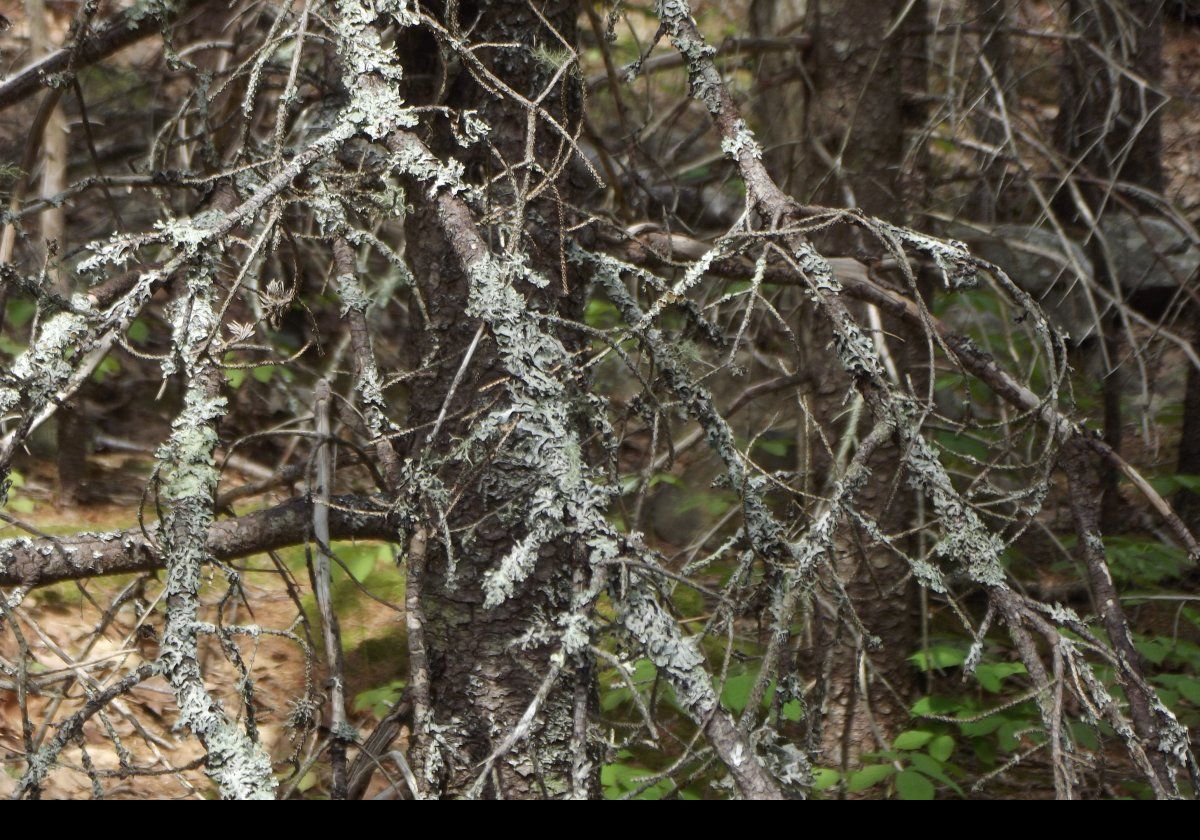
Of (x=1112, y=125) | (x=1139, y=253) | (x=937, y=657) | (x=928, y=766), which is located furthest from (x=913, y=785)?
(x=1139, y=253)

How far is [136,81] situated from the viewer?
523 centimetres

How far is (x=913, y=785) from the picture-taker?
9.62 feet

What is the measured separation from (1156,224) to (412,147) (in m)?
6.72

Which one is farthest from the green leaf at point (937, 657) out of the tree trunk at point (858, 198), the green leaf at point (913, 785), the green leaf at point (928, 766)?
the green leaf at point (913, 785)

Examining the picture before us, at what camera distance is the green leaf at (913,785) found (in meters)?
2.91

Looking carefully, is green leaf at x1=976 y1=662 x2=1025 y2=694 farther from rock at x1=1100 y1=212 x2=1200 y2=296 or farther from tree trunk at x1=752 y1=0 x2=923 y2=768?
rock at x1=1100 y1=212 x2=1200 y2=296

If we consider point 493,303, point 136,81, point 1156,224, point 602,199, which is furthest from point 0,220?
point 1156,224

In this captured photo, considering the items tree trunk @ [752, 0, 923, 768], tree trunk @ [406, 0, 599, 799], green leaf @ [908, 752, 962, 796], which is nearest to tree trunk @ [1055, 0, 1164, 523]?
tree trunk @ [752, 0, 923, 768]

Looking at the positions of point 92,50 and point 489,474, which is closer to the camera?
point 489,474

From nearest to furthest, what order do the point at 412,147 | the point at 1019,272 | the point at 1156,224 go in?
1. the point at 412,147
2. the point at 1019,272
3. the point at 1156,224

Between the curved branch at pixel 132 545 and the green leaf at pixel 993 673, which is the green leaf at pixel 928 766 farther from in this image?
the curved branch at pixel 132 545

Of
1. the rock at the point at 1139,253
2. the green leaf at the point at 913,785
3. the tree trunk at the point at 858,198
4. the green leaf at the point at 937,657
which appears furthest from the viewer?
the rock at the point at 1139,253

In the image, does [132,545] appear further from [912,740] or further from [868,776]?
[912,740]
